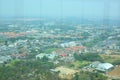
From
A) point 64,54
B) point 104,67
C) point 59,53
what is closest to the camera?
point 104,67

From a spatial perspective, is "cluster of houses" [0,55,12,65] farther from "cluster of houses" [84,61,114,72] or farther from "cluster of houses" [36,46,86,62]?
"cluster of houses" [84,61,114,72]

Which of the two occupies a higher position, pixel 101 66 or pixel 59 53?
pixel 101 66

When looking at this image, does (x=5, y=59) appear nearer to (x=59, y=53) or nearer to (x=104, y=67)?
(x=59, y=53)

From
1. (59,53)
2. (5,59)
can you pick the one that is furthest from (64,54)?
(5,59)

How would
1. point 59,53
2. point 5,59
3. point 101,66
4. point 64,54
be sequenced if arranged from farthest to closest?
point 59,53, point 64,54, point 5,59, point 101,66

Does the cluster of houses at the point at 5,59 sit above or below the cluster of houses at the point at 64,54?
above

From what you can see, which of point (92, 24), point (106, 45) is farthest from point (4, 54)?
point (92, 24)

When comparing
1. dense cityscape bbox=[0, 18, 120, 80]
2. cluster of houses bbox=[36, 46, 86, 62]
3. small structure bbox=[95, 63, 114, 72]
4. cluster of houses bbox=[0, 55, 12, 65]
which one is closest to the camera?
dense cityscape bbox=[0, 18, 120, 80]

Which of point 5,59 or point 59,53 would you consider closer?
point 5,59

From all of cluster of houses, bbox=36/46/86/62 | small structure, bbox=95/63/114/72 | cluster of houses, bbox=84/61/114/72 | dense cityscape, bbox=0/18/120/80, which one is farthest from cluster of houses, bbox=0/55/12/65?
small structure, bbox=95/63/114/72

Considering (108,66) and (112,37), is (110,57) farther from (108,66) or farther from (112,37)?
(112,37)

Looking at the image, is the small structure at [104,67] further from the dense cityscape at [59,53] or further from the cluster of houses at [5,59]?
the cluster of houses at [5,59]

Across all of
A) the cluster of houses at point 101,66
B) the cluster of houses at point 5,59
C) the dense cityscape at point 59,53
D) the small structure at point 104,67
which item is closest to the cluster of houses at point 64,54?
the dense cityscape at point 59,53
